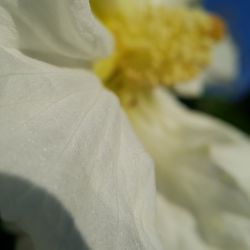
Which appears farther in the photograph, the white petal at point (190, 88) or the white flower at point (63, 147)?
the white petal at point (190, 88)

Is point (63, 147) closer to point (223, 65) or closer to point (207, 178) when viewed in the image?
point (207, 178)

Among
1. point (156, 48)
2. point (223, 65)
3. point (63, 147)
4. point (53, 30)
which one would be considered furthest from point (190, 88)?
point (63, 147)

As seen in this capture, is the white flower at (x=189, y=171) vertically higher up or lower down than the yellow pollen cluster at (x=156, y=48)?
lower down

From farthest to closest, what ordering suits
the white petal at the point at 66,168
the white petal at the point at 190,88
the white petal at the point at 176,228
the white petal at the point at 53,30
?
the white petal at the point at 190,88 → the white petal at the point at 176,228 → the white petal at the point at 53,30 → the white petal at the point at 66,168

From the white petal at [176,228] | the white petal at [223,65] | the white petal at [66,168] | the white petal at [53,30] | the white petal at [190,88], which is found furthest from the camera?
the white petal at [223,65]

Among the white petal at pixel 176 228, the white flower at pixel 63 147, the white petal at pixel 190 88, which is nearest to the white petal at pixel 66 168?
the white flower at pixel 63 147

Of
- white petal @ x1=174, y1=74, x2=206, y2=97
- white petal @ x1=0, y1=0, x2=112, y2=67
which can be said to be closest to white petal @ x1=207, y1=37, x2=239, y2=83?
white petal @ x1=174, y1=74, x2=206, y2=97

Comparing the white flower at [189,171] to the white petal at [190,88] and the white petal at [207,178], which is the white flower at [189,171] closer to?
the white petal at [207,178]

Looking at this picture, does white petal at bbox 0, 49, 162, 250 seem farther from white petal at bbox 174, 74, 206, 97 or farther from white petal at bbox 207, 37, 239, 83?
white petal at bbox 207, 37, 239, 83

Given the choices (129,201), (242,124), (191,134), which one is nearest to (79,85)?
(129,201)
